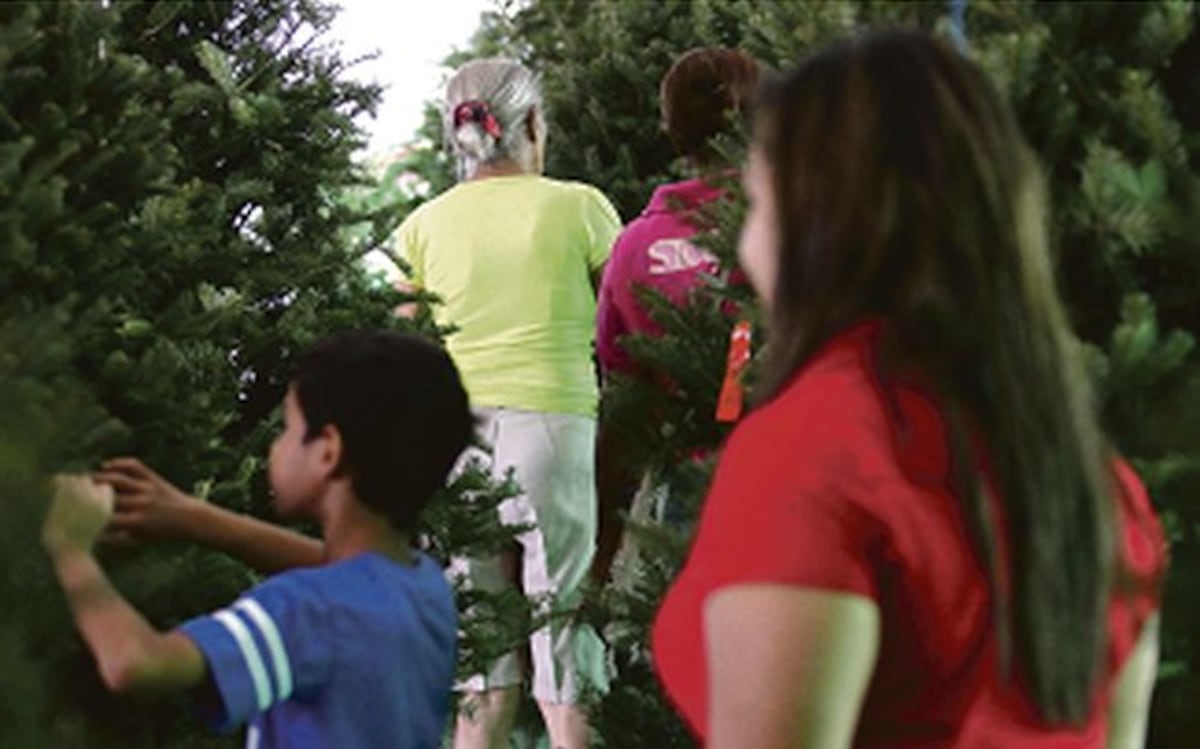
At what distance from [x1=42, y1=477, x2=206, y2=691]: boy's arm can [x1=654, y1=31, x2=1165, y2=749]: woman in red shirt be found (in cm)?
87

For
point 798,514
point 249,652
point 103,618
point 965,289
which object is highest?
point 965,289

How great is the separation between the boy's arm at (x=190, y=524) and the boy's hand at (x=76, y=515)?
16 centimetres

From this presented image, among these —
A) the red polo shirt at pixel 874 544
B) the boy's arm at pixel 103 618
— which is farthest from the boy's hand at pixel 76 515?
the red polo shirt at pixel 874 544

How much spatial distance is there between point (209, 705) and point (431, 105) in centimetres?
808

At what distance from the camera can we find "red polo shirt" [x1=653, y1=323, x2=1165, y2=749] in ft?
7.77

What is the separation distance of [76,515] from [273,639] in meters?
0.39

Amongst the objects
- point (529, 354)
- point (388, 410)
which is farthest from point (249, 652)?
point (529, 354)

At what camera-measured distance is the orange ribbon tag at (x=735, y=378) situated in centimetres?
394

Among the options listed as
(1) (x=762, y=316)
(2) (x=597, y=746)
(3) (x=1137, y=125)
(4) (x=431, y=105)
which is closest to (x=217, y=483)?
(2) (x=597, y=746)

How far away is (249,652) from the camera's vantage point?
3.15 m

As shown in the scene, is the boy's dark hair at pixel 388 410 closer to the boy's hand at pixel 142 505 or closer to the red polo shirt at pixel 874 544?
the boy's hand at pixel 142 505

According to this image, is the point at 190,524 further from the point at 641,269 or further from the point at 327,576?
the point at 641,269

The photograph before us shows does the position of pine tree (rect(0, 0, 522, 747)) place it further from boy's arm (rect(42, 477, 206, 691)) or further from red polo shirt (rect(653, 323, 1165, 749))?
red polo shirt (rect(653, 323, 1165, 749))

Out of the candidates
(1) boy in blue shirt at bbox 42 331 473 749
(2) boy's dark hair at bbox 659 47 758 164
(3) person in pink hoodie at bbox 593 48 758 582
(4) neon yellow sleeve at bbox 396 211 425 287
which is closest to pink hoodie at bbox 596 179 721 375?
(3) person in pink hoodie at bbox 593 48 758 582
